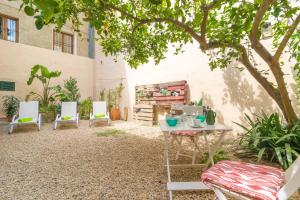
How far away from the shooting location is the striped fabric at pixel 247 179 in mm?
1262

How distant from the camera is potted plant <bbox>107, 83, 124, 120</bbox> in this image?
8.75m

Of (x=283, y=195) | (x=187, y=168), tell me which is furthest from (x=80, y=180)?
(x=283, y=195)

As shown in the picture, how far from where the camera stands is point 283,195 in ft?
3.84

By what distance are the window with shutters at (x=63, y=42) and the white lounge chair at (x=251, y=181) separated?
32.8 feet

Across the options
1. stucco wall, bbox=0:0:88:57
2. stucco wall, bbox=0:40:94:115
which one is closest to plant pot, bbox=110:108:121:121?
stucco wall, bbox=0:40:94:115

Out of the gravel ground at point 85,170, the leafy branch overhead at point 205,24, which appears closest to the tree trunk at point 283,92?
the leafy branch overhead at point 205,24

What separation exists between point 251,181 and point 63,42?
10554 mm

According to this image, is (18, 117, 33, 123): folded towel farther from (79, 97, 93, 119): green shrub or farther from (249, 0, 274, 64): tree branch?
(249, 0, 274, 64): tree branch

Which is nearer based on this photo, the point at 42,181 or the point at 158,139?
the point at 42,181

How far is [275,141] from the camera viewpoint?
10.2ft

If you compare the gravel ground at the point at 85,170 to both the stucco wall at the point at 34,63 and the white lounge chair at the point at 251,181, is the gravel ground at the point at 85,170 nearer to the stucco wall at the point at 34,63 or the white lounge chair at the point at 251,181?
the white lounge chair at the point at 251,181

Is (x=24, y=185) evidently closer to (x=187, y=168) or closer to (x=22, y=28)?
(x=187, y=168)

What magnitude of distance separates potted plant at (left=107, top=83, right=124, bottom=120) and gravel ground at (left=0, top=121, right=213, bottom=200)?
13.2ft

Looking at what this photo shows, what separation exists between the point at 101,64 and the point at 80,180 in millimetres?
8235
